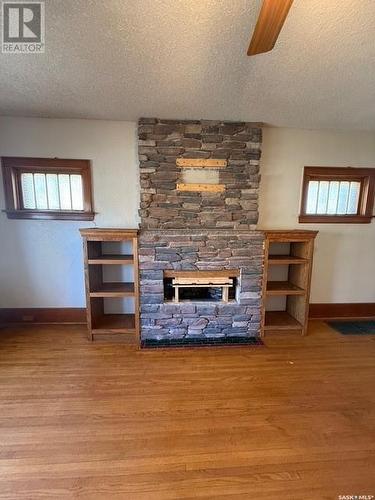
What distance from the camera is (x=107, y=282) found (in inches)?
119

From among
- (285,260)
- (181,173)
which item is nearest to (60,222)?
(181,173)

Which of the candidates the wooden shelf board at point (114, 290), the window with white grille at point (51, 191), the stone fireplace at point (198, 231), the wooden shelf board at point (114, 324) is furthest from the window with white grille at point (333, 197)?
the window with white grille at point (51, 191)

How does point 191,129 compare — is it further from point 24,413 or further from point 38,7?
point 24,413

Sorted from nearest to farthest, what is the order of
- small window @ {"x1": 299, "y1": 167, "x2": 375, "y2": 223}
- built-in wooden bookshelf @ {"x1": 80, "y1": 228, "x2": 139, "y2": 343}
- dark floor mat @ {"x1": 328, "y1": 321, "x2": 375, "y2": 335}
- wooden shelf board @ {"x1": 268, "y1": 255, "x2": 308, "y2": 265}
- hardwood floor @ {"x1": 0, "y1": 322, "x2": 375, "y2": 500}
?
1. hardwood floor @ {"x1": 0, "y1": 322, "x2": 375, "y2": 500}
2. built-in wooden bookshelf @ {"x1": 80, "y1": 228, "x2": 139, "y2": 343}
3. wooden shelf board @ {"x1": 268, "y1": 255, "x2": 308, "y2": 265}
4. dark floor mat @ {"x1": 328, "y1": 321, "x2": 375, "y2": 335}
5. small window @ {"x1": 299, "y1": 167, "x2": 375, "y2": 223}

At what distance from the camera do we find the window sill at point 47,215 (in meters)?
2.83

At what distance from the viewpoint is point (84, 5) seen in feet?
4.77

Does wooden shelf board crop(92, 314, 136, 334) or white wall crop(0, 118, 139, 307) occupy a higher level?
white wall crop(0, 118, 139, 307)

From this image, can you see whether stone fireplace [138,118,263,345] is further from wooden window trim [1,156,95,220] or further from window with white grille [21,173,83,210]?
window with white grille [21,173,83,210]

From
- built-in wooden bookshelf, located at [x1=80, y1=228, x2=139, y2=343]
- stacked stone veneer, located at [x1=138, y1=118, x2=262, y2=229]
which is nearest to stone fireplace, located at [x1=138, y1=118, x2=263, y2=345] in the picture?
stacked stone veneer, located at [x1=138, y1=118, x2=262, y2=229]

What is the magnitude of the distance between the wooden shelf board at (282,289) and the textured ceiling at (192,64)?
6.30 ft

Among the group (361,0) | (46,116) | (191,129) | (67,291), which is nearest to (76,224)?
(67,291)

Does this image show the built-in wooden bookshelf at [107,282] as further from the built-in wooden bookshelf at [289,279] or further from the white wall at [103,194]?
the built-in wooden bookshelf at [289,279]

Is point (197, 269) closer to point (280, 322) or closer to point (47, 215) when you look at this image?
point (280, 322)

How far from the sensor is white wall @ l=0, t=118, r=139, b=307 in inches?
108
